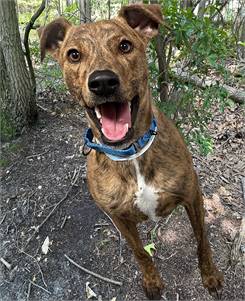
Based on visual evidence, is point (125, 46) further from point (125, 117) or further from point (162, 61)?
point (162, 61)

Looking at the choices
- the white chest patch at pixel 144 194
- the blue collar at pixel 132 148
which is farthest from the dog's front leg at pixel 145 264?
the blue collar at pixel 132 148

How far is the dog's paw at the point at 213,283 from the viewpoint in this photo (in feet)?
11.7

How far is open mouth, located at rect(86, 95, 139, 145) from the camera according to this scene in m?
2.50

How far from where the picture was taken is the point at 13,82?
16.4ft

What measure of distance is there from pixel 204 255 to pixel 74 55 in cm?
199

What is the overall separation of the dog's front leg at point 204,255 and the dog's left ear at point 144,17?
52.2 inches

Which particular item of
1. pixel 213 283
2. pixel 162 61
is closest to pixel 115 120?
pixel 162 61

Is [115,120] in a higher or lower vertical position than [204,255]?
higher

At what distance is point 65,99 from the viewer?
566 cm

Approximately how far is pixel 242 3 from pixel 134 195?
11.0 ft

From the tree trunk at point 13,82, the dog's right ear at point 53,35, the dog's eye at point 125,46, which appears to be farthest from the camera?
the tree trunk at point 13,82

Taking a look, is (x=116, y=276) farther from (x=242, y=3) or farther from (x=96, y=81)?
(x=242, y=3)

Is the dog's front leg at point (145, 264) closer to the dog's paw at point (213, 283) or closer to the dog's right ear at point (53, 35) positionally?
the dog's paw at point (213, 283)

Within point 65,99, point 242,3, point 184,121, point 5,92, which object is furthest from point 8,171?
point 242,3
